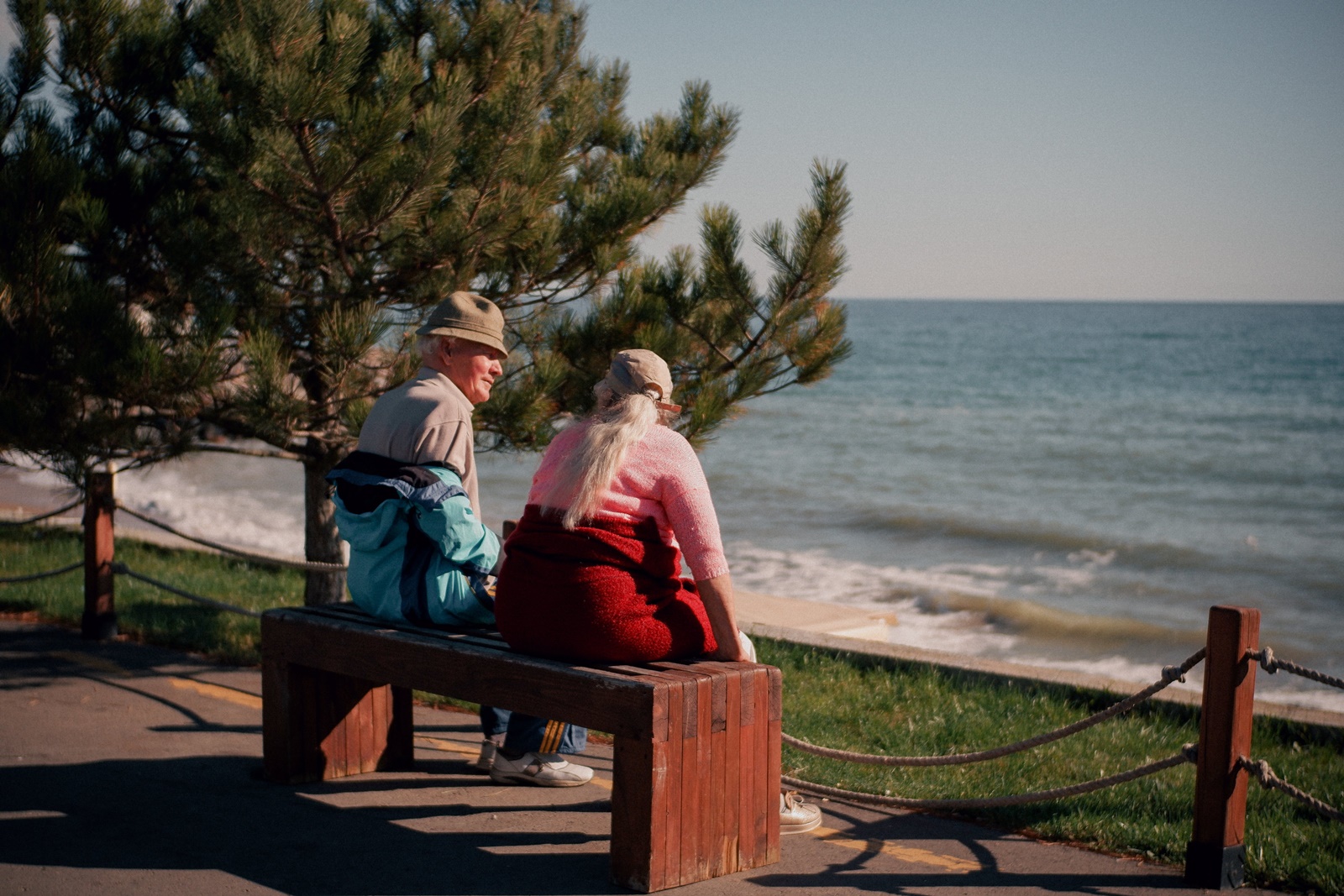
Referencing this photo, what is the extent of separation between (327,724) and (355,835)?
668 millimetres

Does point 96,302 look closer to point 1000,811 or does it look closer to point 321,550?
point 321,550

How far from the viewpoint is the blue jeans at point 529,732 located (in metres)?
4.54

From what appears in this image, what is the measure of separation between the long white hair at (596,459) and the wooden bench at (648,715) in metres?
0.50

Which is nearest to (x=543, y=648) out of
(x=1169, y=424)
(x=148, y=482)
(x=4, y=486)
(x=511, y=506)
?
(x=511, y=506)

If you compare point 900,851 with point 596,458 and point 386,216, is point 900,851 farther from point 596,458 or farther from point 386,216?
point 386,216

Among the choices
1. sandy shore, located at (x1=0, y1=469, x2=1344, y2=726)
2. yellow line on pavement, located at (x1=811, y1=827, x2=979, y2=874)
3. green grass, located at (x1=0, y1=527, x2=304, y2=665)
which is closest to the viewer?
yellow line on pavement, located at (x1=811, y1=827, x2=979, y2=874)

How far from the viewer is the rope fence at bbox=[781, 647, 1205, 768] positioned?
3914mm

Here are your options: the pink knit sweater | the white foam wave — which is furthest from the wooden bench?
the white foam wave

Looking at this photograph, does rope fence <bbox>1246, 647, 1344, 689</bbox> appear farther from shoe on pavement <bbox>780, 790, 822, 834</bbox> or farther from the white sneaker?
the white sneaker

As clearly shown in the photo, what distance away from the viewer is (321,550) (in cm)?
677

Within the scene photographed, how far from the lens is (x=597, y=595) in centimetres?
364

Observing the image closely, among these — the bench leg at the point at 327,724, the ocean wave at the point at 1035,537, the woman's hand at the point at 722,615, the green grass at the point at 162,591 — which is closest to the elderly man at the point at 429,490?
the bench leg at the point at 327,724

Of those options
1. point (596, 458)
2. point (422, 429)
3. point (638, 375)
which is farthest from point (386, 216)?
point (596, 458)

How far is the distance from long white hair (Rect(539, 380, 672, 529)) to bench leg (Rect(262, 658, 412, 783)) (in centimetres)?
137
